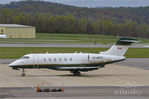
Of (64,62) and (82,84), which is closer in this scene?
(82,84)

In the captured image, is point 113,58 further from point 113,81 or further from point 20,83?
point 20,83

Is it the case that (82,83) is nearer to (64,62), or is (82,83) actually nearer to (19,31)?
(64,62)

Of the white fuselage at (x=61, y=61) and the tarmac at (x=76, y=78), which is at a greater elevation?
the white fuselage at (x=61, y=61)

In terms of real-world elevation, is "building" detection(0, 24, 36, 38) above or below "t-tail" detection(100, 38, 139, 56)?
above

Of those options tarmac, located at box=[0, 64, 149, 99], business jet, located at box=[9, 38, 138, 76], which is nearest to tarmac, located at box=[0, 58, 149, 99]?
tarmac, located at box=[0, 64, 149, 99]

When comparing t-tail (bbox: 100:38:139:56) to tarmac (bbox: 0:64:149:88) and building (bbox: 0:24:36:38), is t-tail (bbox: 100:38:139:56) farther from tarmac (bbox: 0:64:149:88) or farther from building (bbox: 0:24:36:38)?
building (bbox: 0:24:36:38)

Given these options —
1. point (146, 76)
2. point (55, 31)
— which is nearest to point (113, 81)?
point (146, 76)

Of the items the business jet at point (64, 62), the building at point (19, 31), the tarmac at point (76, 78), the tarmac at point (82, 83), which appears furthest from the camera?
the building at point (19, 31)

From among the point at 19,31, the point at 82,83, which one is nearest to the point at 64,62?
the point at 82,83

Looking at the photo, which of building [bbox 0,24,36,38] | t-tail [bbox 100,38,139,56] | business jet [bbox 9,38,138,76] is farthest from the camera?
building [bbox 0,24,36,38]

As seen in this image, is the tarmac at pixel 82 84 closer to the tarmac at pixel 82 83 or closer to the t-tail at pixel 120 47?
the tarmac at pixel 82 83

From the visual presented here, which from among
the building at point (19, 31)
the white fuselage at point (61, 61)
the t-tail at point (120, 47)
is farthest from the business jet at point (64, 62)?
the building at point (19, 31)

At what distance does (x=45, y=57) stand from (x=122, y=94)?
536 inches

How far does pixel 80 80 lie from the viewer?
38281mm
